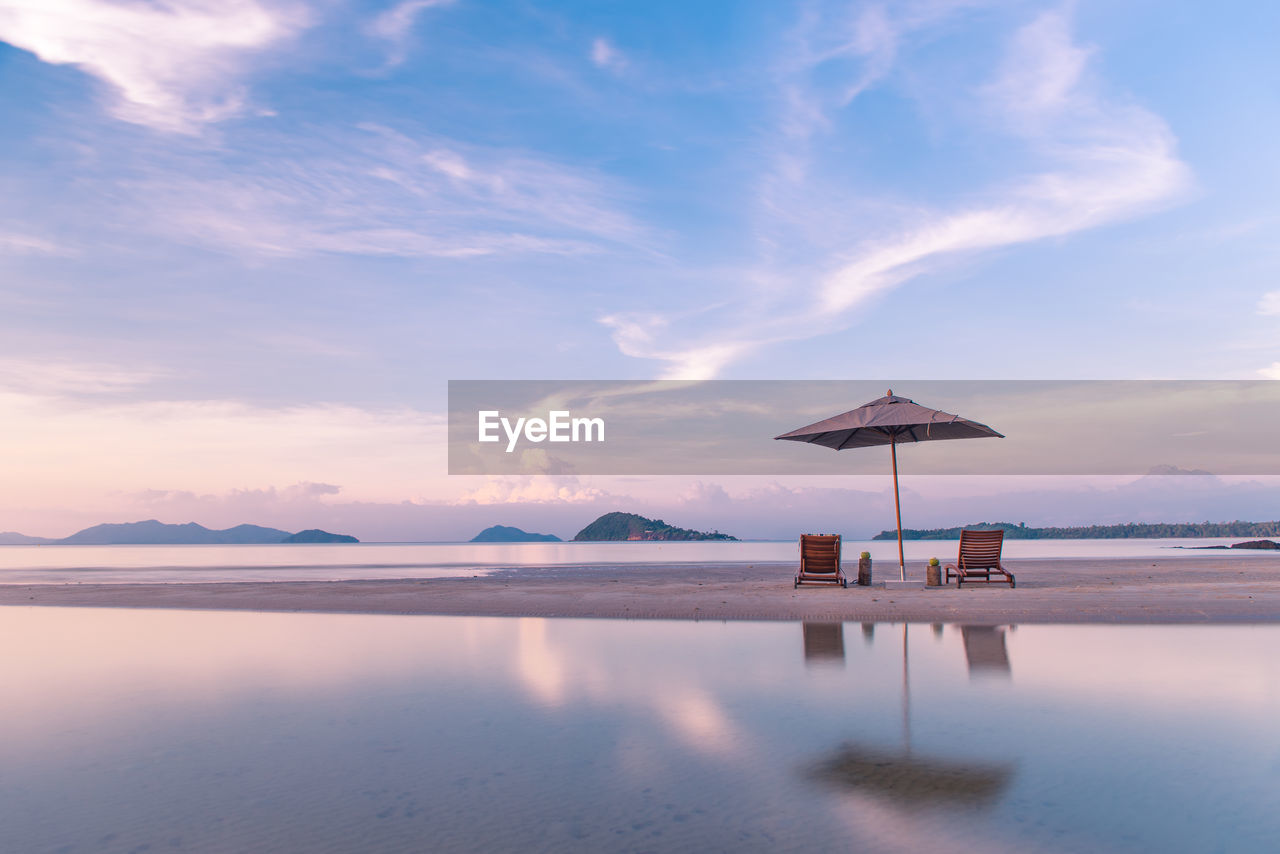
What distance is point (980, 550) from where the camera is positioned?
18.1m

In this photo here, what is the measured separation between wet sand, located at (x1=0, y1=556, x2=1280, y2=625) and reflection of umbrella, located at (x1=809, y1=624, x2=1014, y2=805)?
8.51m

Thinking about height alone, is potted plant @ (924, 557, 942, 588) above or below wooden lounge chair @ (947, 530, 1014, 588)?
below

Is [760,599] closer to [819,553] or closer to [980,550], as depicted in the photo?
[819,553]

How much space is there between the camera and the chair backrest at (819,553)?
18.5m

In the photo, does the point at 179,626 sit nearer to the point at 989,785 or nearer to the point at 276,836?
the point at 276,836

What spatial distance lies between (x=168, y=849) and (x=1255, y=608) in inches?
628

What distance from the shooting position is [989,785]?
194 inches

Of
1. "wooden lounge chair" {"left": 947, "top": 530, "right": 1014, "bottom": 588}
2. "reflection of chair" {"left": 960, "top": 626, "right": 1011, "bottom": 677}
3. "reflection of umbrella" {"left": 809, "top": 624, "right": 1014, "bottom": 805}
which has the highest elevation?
"wooden lounge chair" {"left": 947, "top": 530, "right": 1014, "bottom": 588}

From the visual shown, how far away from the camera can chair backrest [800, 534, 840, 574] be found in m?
18.5

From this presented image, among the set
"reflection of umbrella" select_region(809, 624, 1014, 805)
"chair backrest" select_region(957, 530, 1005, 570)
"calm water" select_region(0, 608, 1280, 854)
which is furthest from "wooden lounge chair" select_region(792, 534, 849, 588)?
"reflection of umbrella" select_region(809, 624, 1014, 805)

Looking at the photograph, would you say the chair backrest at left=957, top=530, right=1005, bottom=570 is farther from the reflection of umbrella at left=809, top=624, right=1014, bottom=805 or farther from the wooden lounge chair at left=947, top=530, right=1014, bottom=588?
the reflection of umbrella at left=809, top=624, right=1014, bottom=805

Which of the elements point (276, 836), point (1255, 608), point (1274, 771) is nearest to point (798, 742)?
point (1274, 771)

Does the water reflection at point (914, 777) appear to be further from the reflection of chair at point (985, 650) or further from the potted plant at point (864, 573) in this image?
the potted plant at point (864, 573)

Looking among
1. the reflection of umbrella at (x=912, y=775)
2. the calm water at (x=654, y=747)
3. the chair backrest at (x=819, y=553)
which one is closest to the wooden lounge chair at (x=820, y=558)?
the chair backrest at (x=819, y=553)
